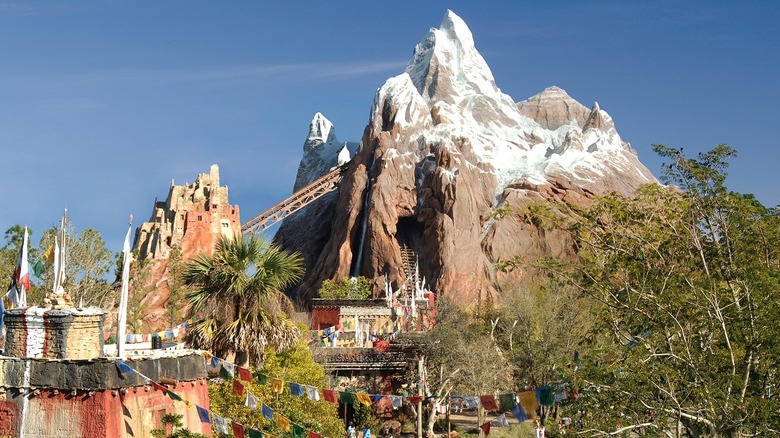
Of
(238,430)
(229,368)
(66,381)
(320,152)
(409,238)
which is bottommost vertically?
(238,430)

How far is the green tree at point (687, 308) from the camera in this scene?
61.9 ft

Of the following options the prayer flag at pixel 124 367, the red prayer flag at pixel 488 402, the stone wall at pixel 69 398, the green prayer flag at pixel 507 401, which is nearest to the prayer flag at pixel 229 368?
the stone wall at pixel 69 398

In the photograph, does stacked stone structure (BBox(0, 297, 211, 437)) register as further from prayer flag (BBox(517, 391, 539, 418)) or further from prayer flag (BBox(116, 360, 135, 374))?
prayer flag (BBox(517, 391, 539, 418))

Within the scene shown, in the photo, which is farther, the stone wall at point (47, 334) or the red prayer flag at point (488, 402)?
the red prayer flag at point (488, 402)

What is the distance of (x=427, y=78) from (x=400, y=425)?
69.9 m

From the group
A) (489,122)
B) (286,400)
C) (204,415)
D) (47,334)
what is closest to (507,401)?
(204,415)

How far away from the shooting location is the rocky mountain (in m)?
87.6

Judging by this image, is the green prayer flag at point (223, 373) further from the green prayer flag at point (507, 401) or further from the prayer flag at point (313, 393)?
the green prayer flag at point (507, 401)

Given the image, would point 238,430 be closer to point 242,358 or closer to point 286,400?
point 242,358

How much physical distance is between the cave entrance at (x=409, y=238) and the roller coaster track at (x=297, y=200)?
9434 mm

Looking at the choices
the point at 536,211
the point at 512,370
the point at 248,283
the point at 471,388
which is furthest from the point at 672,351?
the point at 512,370

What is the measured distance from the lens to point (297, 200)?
3767 inches

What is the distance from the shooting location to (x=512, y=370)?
4919 centimetres

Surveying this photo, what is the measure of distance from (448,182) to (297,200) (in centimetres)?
1632
